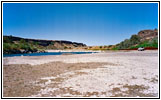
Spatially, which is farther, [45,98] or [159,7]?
[159,7]

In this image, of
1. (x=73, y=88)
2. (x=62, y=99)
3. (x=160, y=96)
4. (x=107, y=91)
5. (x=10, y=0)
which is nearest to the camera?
(x=62, y=99)

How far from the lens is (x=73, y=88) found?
26.8ft

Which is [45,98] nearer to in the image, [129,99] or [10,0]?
[129,99]

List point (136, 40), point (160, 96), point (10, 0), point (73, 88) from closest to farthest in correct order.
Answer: point (160, 96) → point (73, 88) → point (10, 0) → point (136, 40)

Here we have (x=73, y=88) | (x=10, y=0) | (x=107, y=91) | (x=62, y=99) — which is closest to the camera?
(x=62, y=99)

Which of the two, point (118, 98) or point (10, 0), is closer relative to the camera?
point (118, 98)

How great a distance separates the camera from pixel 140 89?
8.02 metres

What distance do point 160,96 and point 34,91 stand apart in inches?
266

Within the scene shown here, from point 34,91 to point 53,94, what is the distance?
1.29 metres

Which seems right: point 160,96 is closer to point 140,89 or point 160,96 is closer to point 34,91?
point 140,89

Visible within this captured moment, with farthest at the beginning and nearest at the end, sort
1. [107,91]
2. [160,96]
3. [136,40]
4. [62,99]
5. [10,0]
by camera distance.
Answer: [136,40], [10,0], [107,91], [160,96], [62,99]

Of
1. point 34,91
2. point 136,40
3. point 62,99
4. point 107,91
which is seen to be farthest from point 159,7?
point 136,40

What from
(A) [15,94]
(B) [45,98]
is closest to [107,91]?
(B) [45,98]

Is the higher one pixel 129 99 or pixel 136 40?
pixel 136 40
